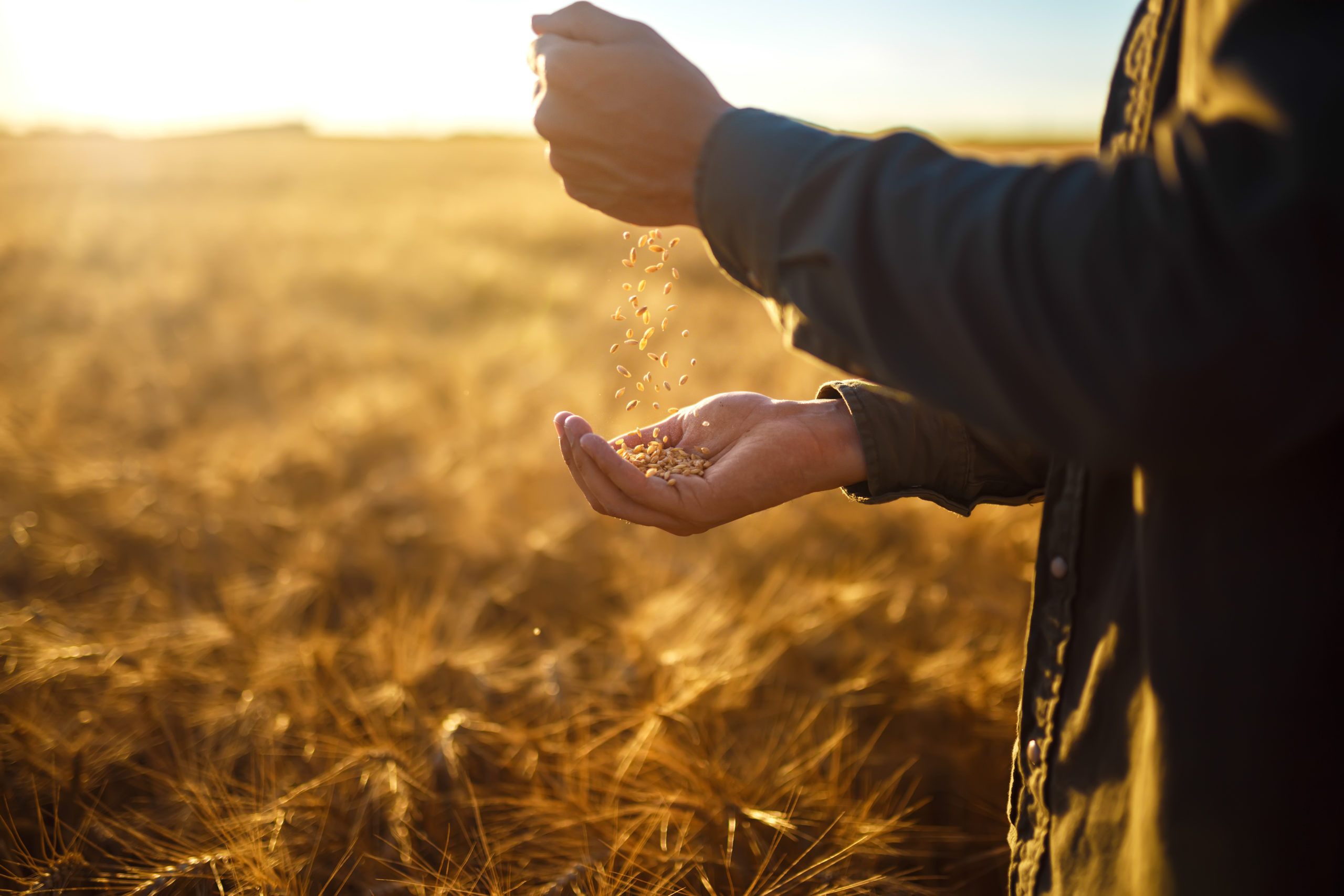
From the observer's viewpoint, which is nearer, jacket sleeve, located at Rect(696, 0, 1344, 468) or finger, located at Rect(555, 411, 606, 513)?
jacket sleeve, located at Rect(696, 0, 1344, 468)

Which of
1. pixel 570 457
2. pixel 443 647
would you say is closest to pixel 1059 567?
pixel 570 457

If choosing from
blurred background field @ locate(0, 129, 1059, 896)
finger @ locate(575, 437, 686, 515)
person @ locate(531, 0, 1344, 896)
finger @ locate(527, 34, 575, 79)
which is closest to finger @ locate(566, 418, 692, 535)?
finger @ locate(575, 437, 686, 515)

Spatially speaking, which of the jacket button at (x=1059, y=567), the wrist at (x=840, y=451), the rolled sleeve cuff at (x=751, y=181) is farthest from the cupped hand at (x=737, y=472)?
the rolled sleeve cuff at (x=751, y=181)

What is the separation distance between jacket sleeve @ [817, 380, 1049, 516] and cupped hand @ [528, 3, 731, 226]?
50 cm

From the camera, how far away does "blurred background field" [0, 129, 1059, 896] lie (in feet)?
5.36

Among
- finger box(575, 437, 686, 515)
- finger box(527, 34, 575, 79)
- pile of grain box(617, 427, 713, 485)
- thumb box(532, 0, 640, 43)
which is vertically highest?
thumb box(532, 0, 640, 43)

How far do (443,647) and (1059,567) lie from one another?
2.03 metres

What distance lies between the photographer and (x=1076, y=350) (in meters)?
0.61

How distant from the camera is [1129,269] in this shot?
1.97 feet

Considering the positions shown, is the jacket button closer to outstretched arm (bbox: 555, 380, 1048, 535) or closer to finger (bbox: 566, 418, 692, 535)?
outstretched arm (bbox: 555, 380, 1048, 535)

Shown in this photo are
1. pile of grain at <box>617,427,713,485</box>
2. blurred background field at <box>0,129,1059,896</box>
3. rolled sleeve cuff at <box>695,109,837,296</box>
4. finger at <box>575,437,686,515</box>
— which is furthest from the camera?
blurred background field at <box>0,129,1059,896</box>

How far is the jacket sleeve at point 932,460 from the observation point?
1240 mm

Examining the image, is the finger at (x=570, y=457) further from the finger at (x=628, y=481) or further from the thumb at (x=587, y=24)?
the thumb at (x=587, y=24)

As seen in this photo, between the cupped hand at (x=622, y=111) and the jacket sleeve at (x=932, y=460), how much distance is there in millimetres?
499
